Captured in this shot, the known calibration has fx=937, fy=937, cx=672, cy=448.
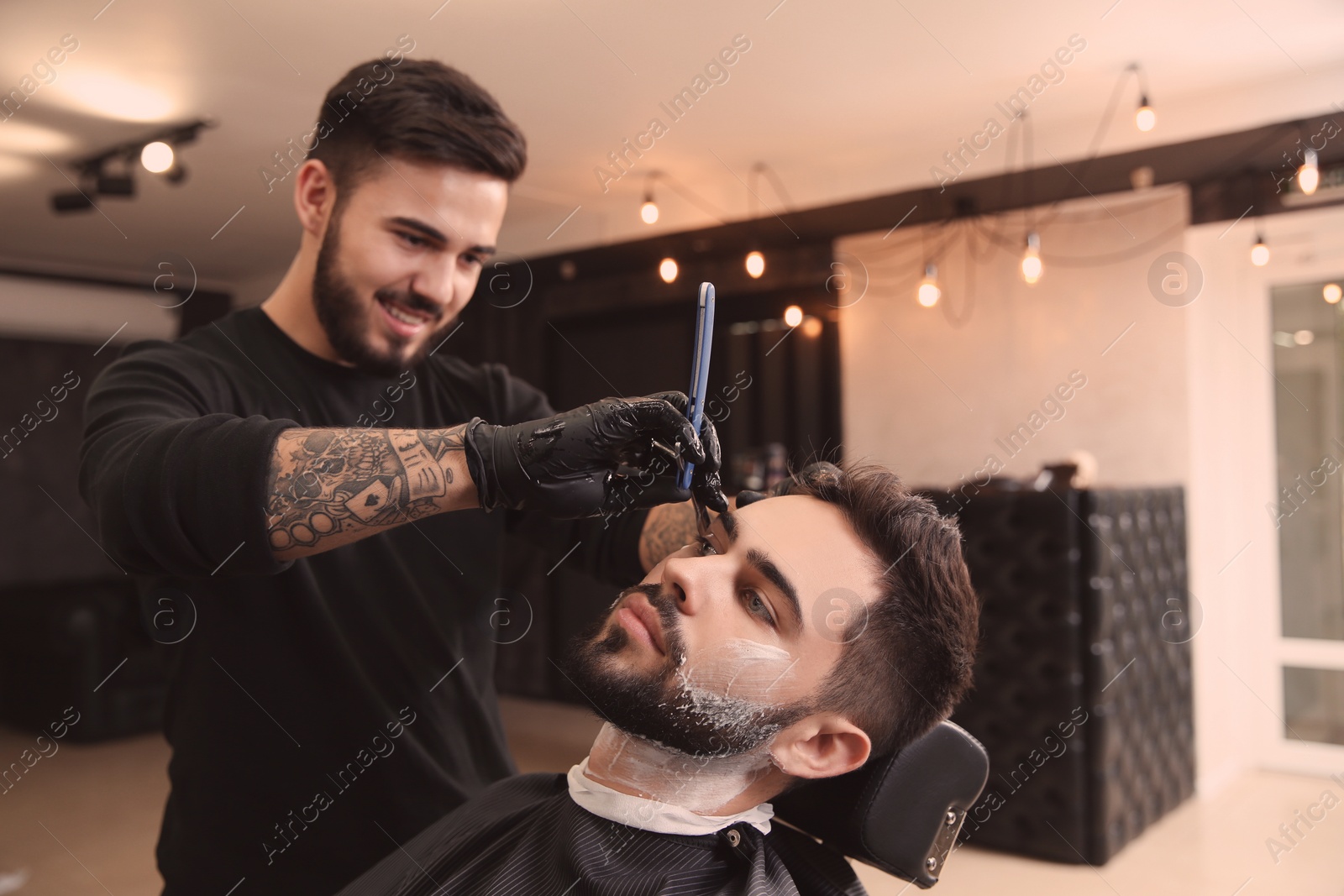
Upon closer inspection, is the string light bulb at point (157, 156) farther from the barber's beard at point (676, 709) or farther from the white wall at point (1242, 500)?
the white wall at point (1242, 500)

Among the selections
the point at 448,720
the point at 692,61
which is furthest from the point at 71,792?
the point at 692,61

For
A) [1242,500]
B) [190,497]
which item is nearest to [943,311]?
[1242,500]

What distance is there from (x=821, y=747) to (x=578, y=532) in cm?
59

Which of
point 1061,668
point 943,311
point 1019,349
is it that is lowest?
point 1061,668

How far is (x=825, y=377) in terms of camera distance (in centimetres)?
581

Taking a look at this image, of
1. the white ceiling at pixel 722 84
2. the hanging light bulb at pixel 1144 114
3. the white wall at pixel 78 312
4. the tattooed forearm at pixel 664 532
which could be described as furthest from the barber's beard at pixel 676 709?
the white wall at pixel 78 312

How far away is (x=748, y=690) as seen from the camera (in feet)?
4.25

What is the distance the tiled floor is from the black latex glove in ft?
9.65

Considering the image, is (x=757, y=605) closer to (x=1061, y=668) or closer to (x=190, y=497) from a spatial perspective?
(x=190, y=497)

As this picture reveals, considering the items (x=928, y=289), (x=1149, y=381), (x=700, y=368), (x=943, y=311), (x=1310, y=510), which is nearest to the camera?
(x=700, y=368)

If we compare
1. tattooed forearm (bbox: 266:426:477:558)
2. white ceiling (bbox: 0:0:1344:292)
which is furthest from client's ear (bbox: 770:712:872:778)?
white ceiling (bbox: 0:0:1344:292)

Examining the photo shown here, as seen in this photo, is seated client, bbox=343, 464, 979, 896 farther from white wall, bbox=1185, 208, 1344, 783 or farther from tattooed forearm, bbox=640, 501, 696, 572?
white wall, bbox=1185, 208, 1344, 783

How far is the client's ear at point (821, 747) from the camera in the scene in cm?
132

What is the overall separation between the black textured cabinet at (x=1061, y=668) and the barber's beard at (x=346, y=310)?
261 cm
